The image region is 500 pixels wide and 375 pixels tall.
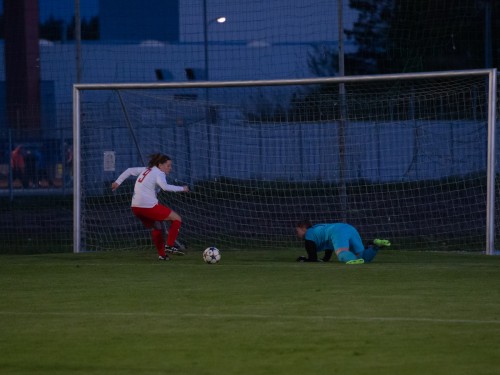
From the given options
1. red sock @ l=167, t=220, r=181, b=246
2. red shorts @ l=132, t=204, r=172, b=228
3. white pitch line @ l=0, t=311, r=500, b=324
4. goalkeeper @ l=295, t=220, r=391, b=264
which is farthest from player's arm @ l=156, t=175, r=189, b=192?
white pitch line @ l=0, t=311, r=500, b=324

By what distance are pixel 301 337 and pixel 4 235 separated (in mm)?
15553

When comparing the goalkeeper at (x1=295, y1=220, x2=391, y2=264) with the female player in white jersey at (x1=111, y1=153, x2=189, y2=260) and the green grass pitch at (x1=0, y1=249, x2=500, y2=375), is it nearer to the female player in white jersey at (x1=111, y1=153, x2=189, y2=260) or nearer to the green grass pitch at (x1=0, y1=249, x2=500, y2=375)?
the green grass pitch at (x1=0, y1=249, x2=500, y2=375)

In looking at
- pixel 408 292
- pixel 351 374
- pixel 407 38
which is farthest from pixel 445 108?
pixel 351 374

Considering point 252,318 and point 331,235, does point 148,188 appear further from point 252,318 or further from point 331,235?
point 252,318

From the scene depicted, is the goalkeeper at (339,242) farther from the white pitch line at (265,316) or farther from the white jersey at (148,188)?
the white pitch line at (265,316)

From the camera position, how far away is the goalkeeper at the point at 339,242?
1503cm

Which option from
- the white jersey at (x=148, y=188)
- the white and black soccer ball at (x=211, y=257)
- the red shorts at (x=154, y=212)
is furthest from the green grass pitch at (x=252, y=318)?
the white jersey at (x=148, y=188)

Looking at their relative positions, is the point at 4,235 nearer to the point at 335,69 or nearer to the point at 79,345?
the point at 335,69

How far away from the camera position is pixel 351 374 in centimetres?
695

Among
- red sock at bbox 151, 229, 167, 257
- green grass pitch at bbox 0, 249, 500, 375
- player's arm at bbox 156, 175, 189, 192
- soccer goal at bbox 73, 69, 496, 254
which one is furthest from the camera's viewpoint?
soccer goal at bbox 73, 69, 496, 254

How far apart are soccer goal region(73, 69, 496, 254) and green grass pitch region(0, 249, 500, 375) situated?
383cm

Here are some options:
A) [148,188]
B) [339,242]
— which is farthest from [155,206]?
[339,242]

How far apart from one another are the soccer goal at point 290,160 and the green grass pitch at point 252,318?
3.83m

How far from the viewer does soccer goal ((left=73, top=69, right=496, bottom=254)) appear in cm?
1866
